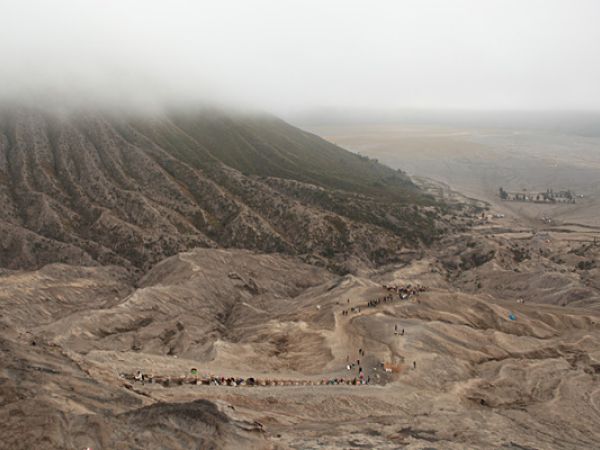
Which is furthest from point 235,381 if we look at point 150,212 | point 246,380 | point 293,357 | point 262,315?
point 150,212

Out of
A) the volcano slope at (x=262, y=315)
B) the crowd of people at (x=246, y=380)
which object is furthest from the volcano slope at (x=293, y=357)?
the crowd of people at (x=246, y=380)

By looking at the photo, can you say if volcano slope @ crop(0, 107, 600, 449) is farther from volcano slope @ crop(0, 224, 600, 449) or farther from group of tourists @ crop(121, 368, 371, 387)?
group of tourists @ crop(121, 368, 371, 387)

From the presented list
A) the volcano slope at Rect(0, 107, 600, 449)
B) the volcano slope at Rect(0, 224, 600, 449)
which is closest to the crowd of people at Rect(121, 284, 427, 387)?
the volcano slope at Rect(0, 107, 600, 449)

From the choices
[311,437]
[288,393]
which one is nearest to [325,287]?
[288,393]

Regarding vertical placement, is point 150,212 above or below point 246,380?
above

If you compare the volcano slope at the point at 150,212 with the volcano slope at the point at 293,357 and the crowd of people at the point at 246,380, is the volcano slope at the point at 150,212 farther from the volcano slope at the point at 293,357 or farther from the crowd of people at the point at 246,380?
the crowd of people at the point at 246,380

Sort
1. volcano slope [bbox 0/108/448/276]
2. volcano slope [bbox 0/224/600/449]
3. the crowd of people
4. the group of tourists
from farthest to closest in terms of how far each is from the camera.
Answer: volcano slope [bbox 0/108/448/276], the crowd of people, the group of tourists, volcano slope [bbox 0/224/600/449]

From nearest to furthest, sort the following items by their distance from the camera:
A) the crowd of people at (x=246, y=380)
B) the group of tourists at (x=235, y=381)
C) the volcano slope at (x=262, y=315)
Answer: the volcano slope at (x=262, y=315) < the group of tourists at (x=235, y=381) < the crowd of people at (x=246, y=380)

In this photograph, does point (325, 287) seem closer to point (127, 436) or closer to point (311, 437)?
point (311, 437)

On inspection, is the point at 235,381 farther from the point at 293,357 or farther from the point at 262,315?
the point at 262,315

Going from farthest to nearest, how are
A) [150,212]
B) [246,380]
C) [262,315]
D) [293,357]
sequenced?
1. [150,212]
2. [262,315]
3. [293,357]
4. [246,380]
